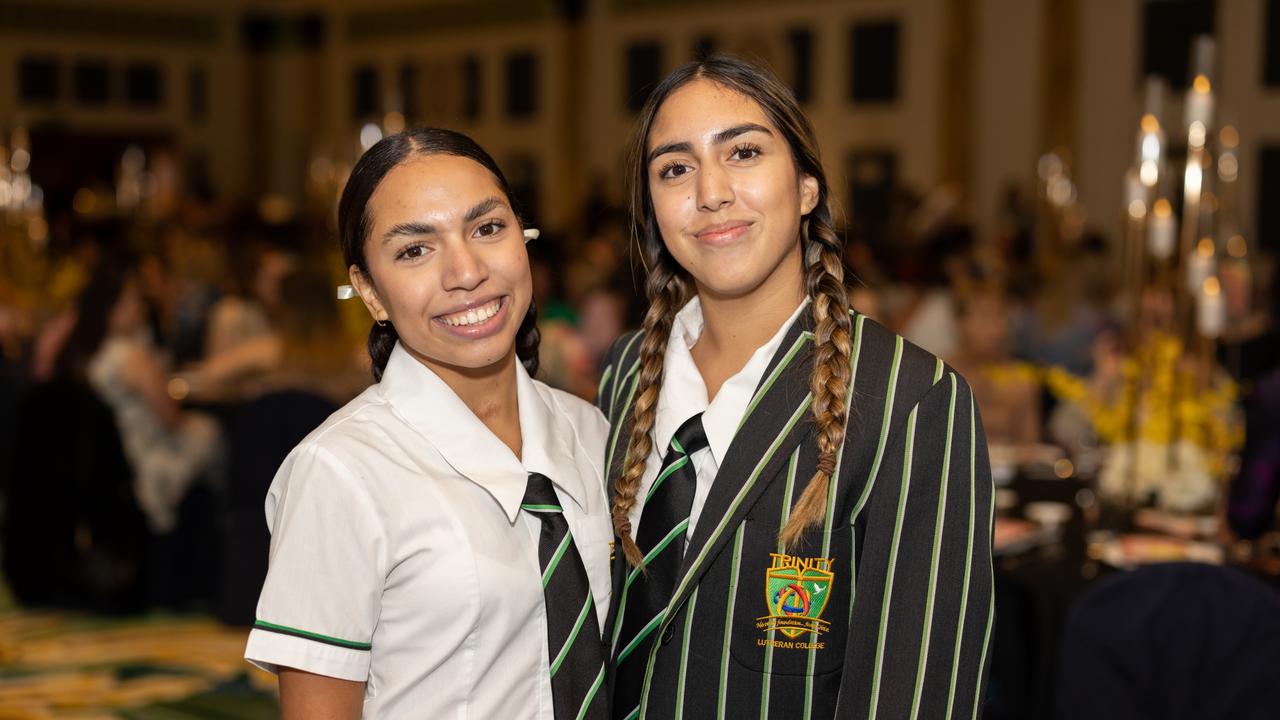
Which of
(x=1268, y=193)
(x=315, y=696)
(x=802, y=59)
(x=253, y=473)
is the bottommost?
(x=253, y=473)

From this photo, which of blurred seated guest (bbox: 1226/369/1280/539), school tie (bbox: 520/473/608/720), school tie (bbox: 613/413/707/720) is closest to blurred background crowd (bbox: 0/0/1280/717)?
blurred seated guest (bbox: 1226/369/1280/539)

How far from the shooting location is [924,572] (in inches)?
57.9

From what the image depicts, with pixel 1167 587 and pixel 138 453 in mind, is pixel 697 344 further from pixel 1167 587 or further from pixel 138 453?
pixel 138 453

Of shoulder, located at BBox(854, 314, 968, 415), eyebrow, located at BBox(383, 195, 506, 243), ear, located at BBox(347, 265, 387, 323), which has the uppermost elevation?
eyebrow, located at BBox(383, 195, 506, 243)

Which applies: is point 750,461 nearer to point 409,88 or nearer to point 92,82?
point 409,88

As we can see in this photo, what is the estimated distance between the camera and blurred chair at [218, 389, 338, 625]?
4.59 meters

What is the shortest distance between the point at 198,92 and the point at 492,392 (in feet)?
56.8

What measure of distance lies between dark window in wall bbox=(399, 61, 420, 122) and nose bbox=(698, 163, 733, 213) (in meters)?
15.4

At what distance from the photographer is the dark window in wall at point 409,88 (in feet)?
54.1

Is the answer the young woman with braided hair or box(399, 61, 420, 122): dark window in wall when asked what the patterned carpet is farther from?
box(399, 61, 420, 122): dark window in wall

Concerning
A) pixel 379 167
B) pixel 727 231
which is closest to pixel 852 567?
pixel 727 231

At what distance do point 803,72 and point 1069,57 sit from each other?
2.83 meters

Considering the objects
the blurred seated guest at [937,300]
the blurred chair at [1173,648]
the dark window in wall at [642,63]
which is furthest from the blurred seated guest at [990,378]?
the dark window in wall at [642,63]

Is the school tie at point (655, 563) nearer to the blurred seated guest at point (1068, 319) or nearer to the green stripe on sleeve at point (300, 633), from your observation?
the green stripe on sleeve at point (300, 633)
